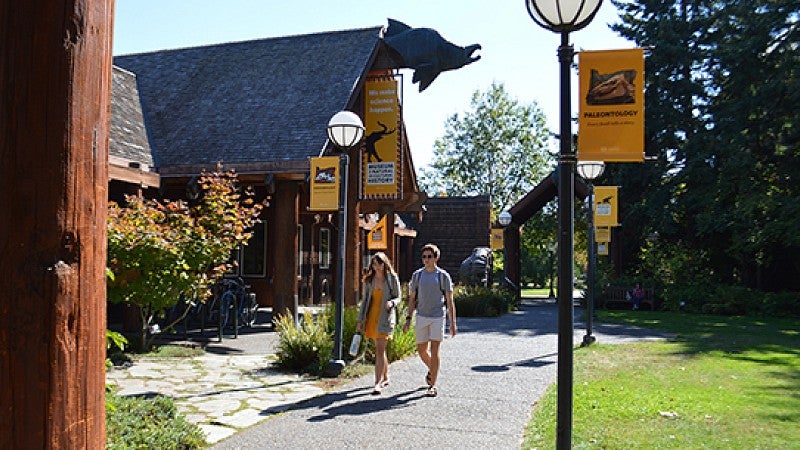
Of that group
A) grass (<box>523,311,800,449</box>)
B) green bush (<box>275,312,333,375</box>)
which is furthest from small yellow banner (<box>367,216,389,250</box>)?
green bush (<box>275,312,333,375</box>)

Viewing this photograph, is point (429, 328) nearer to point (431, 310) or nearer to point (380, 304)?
point (431, 310)

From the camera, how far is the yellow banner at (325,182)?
33.7ft

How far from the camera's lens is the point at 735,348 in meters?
12.7

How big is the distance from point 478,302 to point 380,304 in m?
11.8

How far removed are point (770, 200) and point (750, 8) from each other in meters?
7.02

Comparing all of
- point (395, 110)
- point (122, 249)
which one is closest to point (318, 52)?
point (395, 110)

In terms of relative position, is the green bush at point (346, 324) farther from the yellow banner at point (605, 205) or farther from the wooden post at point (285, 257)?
the yellow banner at point (605, 205)

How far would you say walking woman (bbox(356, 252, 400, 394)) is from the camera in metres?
8.02

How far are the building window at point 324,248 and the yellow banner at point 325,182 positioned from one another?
10252mm

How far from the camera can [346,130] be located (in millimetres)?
9258

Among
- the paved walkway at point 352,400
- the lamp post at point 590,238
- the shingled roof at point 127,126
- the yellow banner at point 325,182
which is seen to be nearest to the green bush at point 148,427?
the paved walkway at point 352,400

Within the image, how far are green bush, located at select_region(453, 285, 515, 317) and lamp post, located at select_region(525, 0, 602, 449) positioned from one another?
15.5 m

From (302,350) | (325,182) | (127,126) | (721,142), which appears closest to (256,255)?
(127,126)

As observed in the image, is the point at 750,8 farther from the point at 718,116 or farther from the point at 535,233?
the point at 535,233
